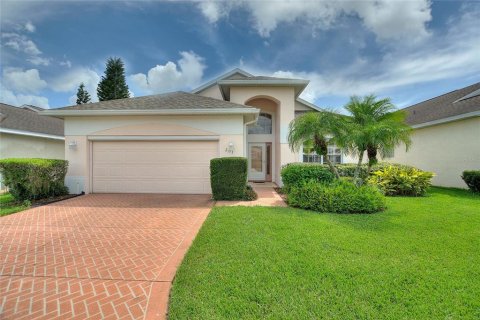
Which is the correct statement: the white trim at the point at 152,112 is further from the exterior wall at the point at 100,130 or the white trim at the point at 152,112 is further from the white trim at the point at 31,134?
the white trim at the point at 31,134

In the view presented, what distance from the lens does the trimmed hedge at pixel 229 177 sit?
357 inches

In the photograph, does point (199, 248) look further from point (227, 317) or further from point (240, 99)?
point (240, 99)

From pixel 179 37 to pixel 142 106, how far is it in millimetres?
4174

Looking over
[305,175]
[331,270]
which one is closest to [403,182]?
[305,175]

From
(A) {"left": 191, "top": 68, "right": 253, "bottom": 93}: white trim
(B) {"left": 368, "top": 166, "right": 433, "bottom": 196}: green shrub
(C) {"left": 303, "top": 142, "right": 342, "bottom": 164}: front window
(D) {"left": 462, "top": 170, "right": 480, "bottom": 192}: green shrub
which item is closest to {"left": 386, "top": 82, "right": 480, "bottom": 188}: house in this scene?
(D) {"left": 462, "top": 170, "right": 480, "bottom": 192}: green shrub

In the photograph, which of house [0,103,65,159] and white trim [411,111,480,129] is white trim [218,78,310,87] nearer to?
white trim [411,111,480,129]

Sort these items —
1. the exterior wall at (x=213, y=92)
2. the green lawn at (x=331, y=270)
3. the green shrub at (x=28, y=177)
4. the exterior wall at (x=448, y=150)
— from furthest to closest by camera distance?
the exterior wall at (x=213, y=92) → the exterior wall at (x=448, y=150) → the green shrub at (x=28, y=177) → the green lawn at (x=331, y=270)

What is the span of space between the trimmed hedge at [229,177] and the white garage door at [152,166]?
162cm

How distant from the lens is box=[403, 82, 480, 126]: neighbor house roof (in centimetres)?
1209

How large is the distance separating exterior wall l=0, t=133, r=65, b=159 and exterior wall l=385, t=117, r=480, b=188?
80.5ft

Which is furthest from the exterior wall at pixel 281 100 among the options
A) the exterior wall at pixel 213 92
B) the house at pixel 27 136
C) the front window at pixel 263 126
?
the house at pixel 27 136

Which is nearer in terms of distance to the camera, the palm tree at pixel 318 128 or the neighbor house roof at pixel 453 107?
the palm tree at pixel 318 128

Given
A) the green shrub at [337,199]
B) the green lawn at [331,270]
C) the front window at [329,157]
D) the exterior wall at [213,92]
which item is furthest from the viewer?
the exterior wall at [213,92]

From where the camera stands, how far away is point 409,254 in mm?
4285
